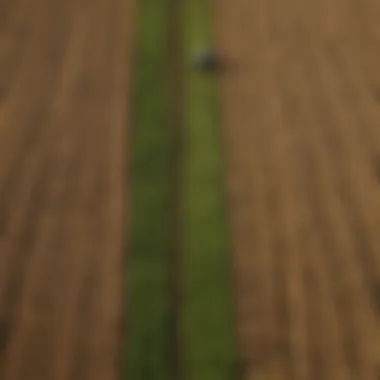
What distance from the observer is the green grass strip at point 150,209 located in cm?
73

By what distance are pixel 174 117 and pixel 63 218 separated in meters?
0.22

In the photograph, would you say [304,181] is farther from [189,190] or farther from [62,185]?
[62,185]

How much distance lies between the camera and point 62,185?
833mm


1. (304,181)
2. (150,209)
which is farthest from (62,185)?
(304,181)

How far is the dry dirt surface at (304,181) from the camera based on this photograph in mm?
731

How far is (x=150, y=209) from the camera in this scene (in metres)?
0.83

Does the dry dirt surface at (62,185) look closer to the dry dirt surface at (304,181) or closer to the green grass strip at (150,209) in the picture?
the green grass strip at (150,209)

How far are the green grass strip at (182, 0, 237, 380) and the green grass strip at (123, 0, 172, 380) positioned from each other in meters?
0.03

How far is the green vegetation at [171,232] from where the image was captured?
28.5 inches

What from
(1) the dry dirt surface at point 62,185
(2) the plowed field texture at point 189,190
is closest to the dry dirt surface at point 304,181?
(2) the plowed field texture at point 189,190

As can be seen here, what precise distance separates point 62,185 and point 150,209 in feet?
0.39

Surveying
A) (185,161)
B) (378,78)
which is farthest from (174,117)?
(378,78)

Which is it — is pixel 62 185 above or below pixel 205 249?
above

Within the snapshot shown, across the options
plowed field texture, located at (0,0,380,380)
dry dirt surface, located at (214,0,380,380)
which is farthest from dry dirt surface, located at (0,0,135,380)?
dry dirt surface, located at (214,0,380,380)
